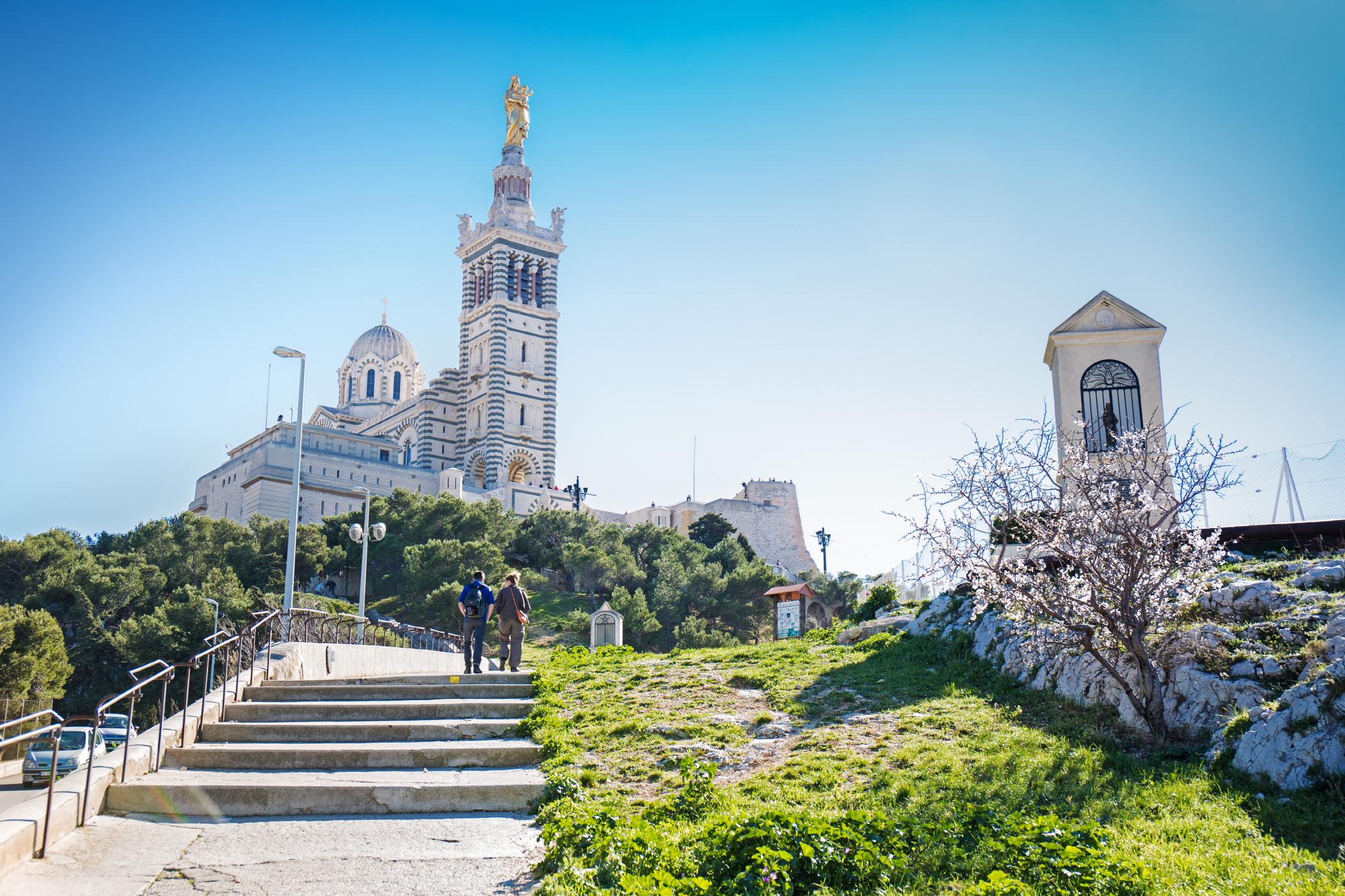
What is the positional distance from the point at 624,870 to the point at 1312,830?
189 inches

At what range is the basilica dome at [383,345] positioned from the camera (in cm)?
10162

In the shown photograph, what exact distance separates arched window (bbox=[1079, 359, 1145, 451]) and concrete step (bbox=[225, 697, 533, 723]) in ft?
39.4

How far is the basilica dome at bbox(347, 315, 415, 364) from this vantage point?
4001 inches

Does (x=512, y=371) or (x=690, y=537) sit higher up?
(x=512, y=371)

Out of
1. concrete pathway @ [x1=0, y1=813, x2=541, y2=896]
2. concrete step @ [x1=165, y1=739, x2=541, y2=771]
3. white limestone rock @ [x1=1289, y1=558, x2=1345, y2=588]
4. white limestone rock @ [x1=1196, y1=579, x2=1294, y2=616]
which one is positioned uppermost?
white limestone rock @ [x1=1289, y1=558, x2=1345, y2=588]

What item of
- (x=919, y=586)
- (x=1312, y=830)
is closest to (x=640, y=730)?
(x=1312, y=830)

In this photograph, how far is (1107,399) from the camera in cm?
1934

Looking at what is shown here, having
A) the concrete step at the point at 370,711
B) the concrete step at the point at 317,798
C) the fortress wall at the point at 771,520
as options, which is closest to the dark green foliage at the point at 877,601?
the concrete step at the point at 370,711

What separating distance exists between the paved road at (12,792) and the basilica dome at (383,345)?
8079 cm

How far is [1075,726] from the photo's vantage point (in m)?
10.7

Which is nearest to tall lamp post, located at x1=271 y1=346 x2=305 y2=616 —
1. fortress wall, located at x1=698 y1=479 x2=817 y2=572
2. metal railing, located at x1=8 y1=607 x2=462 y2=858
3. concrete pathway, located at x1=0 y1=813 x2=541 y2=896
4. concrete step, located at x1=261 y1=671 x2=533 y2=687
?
metal railing, located at x1=8 y1=607 x2=462 y2=858

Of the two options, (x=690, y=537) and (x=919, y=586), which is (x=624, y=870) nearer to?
(x=919, y=586)

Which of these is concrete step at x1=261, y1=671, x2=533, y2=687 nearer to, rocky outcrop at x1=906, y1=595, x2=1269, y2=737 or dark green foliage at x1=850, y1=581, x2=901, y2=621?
rocky outcrop at x1=906, y1=595, x2=1269, y2=737

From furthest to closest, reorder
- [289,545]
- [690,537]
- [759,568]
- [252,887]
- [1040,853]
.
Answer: [690,537] < [759,568] < [289,545] < [252,887] < [1040,853]
